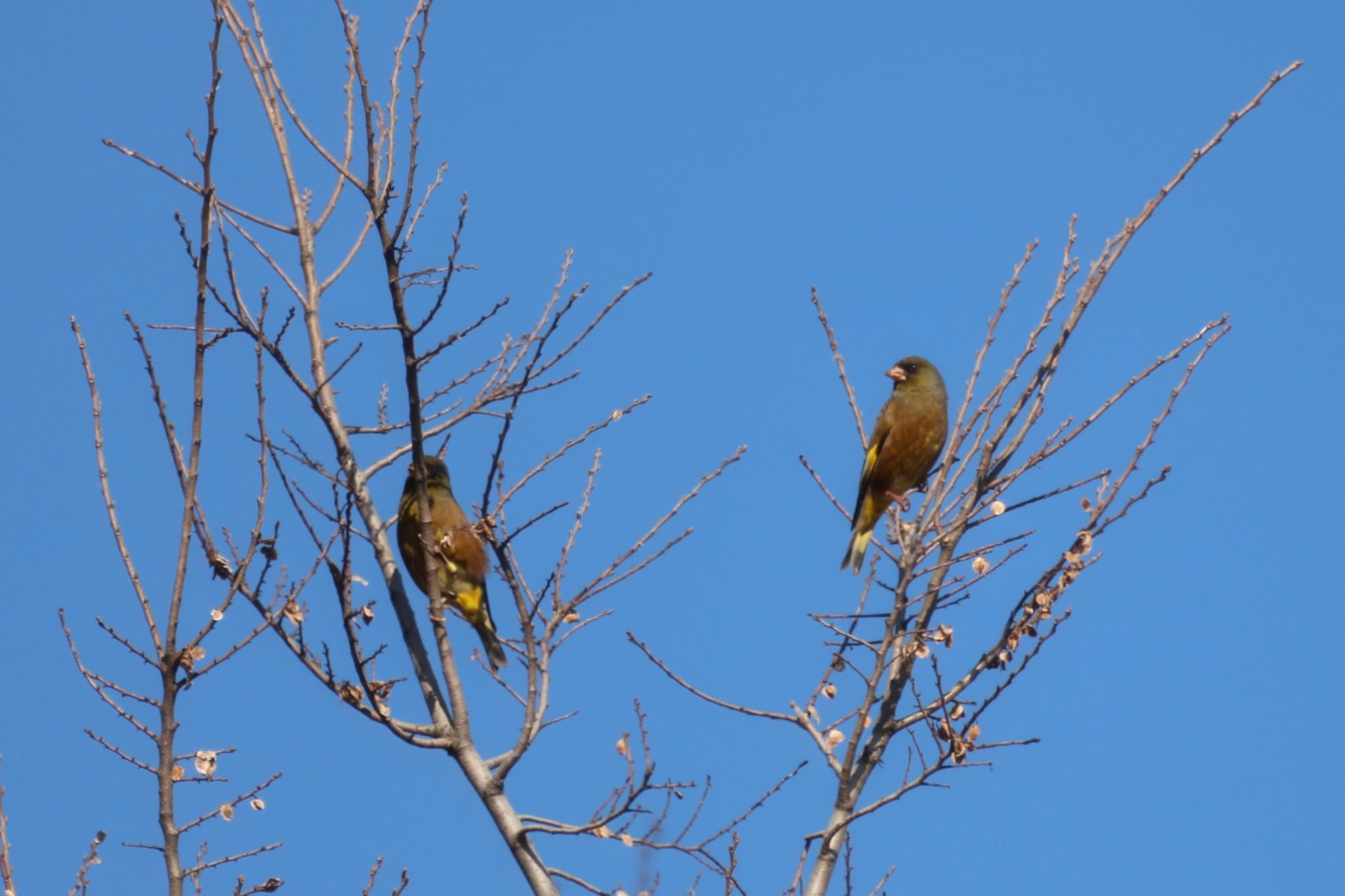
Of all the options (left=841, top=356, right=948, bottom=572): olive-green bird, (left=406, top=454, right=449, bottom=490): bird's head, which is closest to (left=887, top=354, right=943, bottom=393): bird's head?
(left=841, top=356, right=948, bottom=572): olive-green bird

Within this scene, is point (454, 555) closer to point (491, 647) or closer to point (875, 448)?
point (491, 647)

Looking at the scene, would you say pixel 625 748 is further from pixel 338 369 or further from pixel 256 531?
pixel 338 369

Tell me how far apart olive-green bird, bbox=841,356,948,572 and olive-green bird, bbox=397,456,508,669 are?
1.91 m

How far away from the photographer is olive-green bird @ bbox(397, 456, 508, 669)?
6516mm

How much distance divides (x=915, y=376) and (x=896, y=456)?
69cm

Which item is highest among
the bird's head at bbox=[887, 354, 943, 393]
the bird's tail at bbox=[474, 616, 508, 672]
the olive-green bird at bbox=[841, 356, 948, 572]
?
the bird's head at bbox=[887, 354, 943, 393]

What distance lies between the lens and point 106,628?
12.6 ft

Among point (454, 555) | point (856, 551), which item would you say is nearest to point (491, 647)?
point (454, 555)

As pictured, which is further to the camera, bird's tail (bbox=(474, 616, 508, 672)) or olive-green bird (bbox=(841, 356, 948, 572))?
olive-green bird (bbox=(841, 356, 948, 572))

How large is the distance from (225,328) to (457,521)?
248 centimetres

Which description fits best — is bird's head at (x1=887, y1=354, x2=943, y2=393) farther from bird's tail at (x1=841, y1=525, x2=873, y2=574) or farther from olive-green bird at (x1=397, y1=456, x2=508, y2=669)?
olive-green bird at (x1=397, y1=456, x2=508, y2=669)

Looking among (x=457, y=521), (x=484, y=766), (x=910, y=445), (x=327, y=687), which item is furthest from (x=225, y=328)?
(x=910, y=445)

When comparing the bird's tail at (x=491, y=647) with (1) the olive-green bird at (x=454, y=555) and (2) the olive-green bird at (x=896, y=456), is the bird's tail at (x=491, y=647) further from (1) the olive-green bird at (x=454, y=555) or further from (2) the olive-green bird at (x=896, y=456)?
(2) the olive-green bird at (x=896, y=456)

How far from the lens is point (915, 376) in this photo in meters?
8.12
